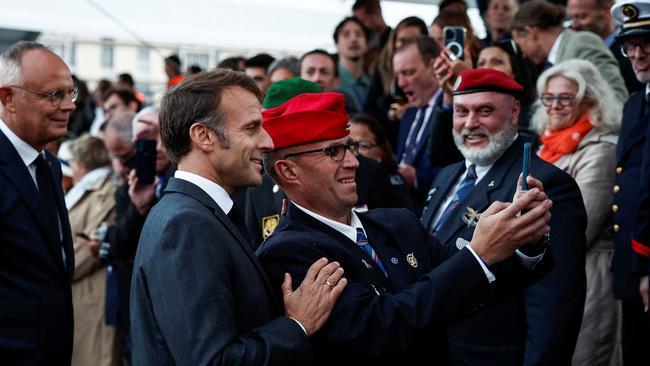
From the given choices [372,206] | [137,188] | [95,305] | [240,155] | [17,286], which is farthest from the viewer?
[95,305]

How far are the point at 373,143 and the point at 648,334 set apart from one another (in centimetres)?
199

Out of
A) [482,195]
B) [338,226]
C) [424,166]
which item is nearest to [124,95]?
[424,166]

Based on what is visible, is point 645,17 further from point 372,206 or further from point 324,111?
point 324,111

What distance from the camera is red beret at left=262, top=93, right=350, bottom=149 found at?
2.91 m

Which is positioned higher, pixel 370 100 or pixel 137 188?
pixel 370 100

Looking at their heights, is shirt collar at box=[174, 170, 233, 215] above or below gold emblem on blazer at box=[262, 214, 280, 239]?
above

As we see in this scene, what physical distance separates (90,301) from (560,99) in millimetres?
3769

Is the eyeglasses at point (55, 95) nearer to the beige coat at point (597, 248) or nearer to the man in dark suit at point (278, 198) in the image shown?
the man in dark suit at point (278, 198)

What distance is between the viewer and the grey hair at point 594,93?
4926 mm

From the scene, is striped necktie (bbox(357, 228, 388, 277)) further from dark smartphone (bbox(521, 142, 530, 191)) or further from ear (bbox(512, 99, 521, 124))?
ear (bbox(512, 99, 521, 124))

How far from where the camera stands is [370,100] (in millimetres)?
7270

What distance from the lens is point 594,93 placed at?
16.3 feet

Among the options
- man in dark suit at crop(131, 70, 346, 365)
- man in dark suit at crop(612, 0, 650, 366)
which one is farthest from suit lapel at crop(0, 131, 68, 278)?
man in dark suit at crop(612, 0, 650, 366)

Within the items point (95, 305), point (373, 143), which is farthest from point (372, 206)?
point (95, 305)
